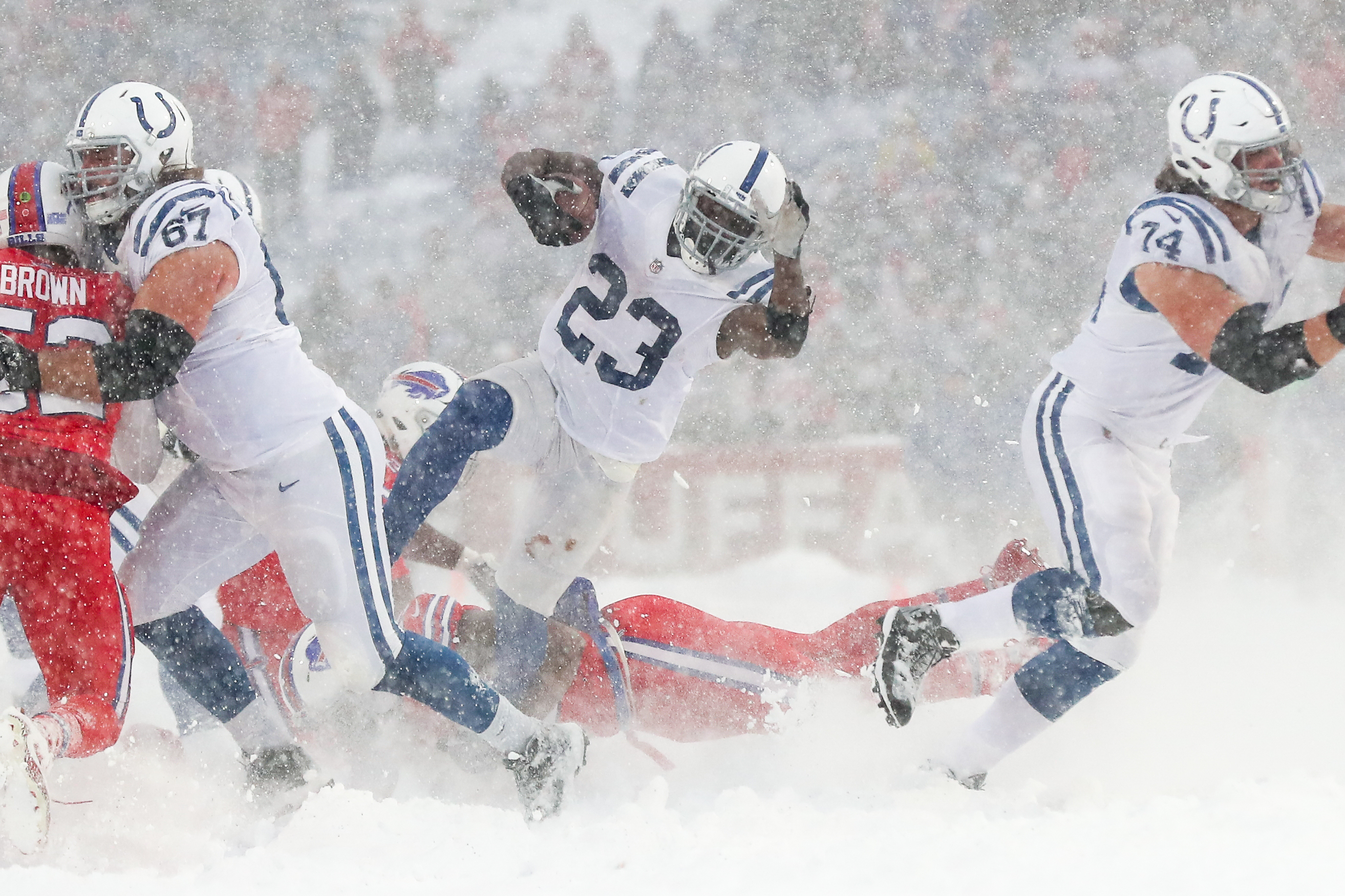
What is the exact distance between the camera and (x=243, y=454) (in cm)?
263

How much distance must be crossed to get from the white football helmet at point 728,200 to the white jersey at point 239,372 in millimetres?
972

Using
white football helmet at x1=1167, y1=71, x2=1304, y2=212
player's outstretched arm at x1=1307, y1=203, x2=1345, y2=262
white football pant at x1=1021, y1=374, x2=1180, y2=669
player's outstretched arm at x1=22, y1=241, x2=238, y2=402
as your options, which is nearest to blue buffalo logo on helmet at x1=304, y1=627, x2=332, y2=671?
player's outstretched arm at x1=22, y1=241, x2=238, y2=402

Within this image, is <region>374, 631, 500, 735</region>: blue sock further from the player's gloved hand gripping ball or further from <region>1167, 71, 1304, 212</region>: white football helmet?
<region>1167, 71, 1304, 212</region>: white football helmet

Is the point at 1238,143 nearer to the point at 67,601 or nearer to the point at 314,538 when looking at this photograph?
the point at 314,538

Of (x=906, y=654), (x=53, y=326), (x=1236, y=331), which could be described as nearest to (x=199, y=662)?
(x=53, y=326)

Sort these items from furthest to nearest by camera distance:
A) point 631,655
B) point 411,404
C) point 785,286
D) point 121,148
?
point 411,404 < point 631,655 < point 785,286 < point 121,148

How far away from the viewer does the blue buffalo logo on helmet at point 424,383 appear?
12.3 feet

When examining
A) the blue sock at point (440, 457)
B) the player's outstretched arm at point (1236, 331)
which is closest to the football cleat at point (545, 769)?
the blue sock at point (440, 457)

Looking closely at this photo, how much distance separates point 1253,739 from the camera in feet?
11.1

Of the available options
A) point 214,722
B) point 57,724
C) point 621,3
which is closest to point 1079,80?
point 621,3

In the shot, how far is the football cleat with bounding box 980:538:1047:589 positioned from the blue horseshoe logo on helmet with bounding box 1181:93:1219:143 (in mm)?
1248

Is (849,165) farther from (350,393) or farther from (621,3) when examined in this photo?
(350,393)

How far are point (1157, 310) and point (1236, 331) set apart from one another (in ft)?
0.73

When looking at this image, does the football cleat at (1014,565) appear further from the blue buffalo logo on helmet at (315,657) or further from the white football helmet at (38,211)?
the white football helmet at (38,211)
